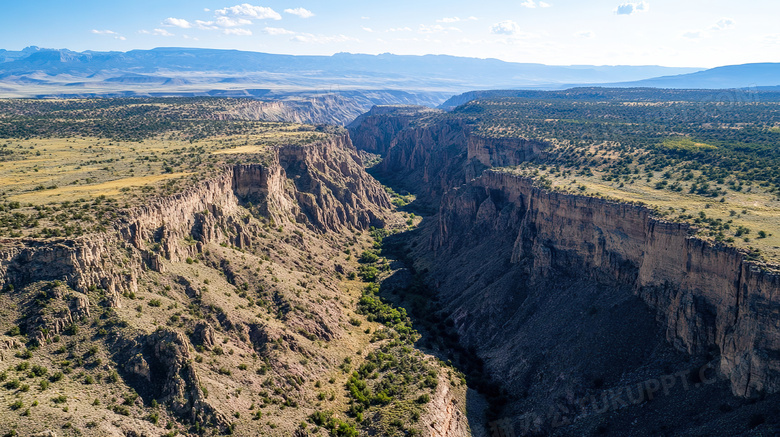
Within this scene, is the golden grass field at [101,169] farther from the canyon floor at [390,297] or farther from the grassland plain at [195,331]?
the canyon floor at [390,297]

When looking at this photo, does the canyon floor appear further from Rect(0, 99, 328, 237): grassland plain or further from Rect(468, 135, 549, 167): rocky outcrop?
Rect(468, 135, 549, 167): rocky outcrop

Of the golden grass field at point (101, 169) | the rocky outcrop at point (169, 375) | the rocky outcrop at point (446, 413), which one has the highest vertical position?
the golden grass field at point (101, 169)

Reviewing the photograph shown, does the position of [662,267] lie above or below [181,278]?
above

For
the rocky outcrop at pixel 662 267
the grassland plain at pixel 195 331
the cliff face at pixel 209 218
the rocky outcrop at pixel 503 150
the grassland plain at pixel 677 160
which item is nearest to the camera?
the grassland plain at pixel 195 331

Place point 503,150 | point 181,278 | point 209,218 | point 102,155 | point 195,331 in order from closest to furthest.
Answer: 1. point 195,331
2. point 181,278
3. point 209,218
4. point 102,155
5. point 503,150

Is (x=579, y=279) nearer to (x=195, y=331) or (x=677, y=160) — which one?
(x=677, y=160)

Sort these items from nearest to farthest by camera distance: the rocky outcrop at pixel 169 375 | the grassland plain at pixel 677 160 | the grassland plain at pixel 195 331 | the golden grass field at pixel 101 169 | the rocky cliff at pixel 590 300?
the grassland plain at pixel 195 331 < the rocky outcrop at pixel 169 375 < the rocky cliff at pixel 590 300 < the grassland plain at pixel 677 160 < the golden grass field at pixel 101 169

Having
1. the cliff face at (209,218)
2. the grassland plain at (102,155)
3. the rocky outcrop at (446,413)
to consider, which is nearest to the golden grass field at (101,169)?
the grassland plain at (102,155)

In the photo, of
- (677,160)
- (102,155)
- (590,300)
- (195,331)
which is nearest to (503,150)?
(677,160)
